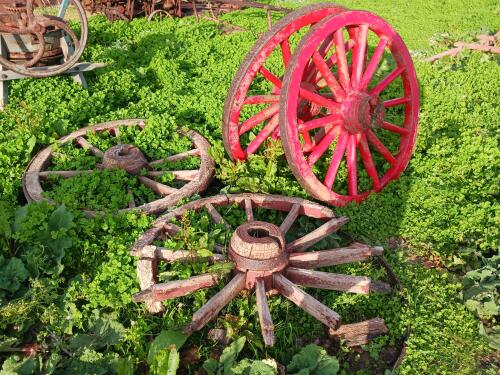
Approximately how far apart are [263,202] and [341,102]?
120 centimetres

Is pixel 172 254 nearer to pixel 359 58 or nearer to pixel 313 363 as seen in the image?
pixel 313 363

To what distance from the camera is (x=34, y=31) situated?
5672 mm

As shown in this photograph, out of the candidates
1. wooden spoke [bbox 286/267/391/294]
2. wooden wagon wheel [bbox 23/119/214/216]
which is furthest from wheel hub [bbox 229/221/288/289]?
wooden wagon wheel [bbox 23/119/214/216]

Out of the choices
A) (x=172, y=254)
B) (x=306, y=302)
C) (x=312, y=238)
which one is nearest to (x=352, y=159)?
(x=312, y=238)

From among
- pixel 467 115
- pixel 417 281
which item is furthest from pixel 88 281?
pixel 467 115

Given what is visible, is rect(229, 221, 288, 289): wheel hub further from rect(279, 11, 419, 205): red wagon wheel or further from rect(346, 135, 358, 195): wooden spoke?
rect(346, 135, 358, 195): wooden spoke

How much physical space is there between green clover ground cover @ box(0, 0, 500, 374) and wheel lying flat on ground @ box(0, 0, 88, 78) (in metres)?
0.31

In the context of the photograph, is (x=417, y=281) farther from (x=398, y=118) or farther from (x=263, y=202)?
(x=398, y=118)

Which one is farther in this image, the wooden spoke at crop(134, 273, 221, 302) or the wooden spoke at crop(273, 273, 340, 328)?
the wooden spoke at crop(134, 273, 221, 302)

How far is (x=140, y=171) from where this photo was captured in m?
4.41

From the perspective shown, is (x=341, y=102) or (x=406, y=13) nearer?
(x=341, y=102)

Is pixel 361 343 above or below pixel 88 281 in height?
below

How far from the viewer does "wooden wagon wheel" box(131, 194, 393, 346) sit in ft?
9.65

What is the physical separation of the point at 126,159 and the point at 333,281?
7.80 feet
